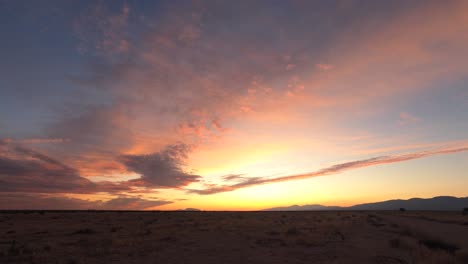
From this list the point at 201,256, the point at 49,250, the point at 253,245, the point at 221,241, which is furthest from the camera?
the point at 221,241

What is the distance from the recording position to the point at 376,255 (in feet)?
50.7

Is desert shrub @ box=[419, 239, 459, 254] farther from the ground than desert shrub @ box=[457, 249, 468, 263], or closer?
closer

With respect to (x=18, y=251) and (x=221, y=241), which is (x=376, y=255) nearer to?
(x=221, y=241)

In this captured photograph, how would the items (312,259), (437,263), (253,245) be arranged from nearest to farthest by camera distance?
(437,263)
(312,259)
(253,245)

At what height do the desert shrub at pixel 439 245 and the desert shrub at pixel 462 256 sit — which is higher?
the desert shrub at pixel 462 256

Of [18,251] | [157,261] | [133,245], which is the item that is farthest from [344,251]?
[18,251]

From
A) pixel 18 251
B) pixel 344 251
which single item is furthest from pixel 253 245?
pixel 18 251

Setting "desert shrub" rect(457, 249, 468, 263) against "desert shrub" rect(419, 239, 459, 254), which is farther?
"desert shrub" rect(419, 239, 459, 254)

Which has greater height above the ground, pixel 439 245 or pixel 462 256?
pixel 462 256

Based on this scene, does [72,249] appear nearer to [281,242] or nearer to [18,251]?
[18,251]

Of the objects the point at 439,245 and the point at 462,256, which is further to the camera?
the point at 439,245

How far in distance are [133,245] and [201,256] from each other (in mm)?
6442

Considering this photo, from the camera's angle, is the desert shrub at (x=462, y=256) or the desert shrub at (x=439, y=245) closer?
the desert shrub at (x=462, y=256)

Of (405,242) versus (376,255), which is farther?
(405,242)
